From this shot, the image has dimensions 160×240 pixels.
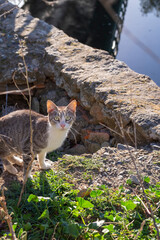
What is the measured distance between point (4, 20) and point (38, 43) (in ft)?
3.71

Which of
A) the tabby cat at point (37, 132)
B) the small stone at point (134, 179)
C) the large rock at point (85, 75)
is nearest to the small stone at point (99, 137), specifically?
the large rock at point (85, 75)

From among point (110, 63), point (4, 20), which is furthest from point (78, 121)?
point (4, 20)

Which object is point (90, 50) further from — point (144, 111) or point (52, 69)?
point (144, 111)

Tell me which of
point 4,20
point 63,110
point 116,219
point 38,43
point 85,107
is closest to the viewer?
point 116,219

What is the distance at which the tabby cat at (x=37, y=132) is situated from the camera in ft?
12.1

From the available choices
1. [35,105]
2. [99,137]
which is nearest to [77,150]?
[99,137]

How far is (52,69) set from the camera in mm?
5438

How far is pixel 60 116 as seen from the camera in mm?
3656

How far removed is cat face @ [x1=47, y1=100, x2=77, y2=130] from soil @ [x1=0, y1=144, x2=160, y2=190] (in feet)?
1.38

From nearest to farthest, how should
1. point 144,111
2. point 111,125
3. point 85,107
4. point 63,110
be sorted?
point 63,110 → point 144,111 → point 111,125 → point 85,107

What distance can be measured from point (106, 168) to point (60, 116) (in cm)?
80

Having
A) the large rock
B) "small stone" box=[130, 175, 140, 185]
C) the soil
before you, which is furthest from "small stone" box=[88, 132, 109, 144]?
"small stone" box=[130, 175, 140, 185]

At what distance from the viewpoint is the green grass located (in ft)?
8.46

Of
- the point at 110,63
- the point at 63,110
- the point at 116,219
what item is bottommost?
the point at 116,219
